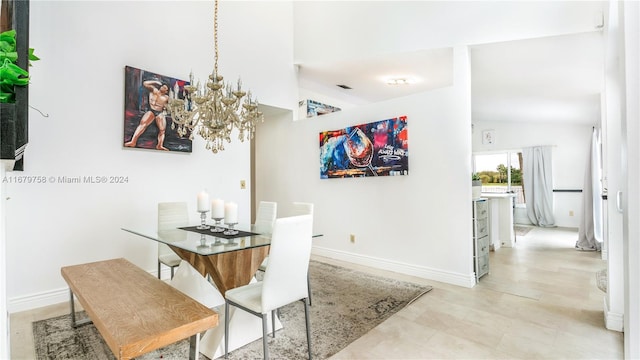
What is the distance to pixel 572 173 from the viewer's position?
7109 mm

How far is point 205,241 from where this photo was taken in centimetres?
232

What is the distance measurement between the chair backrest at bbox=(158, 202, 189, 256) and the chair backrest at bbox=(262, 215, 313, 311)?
170 cm

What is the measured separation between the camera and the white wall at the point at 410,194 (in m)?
3.37

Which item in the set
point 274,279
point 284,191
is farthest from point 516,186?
point 274,279

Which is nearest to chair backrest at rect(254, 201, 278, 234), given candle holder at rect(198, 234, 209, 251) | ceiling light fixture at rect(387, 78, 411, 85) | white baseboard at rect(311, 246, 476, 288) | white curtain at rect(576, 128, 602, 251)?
candle holder at rect(198, 234, 209, 251)

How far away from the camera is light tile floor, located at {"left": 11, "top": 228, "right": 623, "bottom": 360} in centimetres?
210

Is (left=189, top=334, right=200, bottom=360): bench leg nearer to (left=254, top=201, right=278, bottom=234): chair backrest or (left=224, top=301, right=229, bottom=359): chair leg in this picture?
(left=224, top=301, right=229, bottom=359): chair leg

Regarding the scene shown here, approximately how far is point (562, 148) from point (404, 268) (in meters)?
Result: 5.88

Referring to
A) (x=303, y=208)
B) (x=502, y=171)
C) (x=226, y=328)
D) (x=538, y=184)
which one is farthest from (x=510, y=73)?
(x=502, y=171)

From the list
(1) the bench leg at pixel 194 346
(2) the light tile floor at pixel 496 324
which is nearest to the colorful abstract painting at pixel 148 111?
(2) the light tile floor at pixel 496 324

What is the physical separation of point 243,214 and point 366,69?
2808mm

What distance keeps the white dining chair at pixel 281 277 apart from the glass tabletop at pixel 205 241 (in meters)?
0.29

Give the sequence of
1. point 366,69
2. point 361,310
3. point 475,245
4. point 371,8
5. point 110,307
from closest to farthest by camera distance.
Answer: point 110,307 → point 361,310 → point 475,245 → point 371,8 → point 366,69

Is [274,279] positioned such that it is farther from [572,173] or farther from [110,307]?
[572,173]
